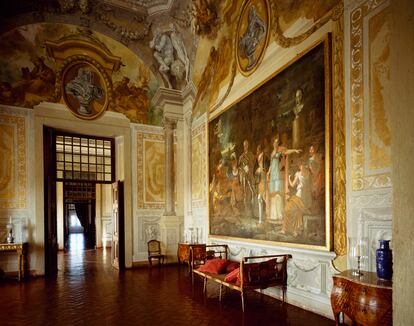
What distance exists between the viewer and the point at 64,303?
5.97 meters

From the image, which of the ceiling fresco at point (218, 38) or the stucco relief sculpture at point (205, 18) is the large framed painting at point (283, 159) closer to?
the ceiling fresco at point (218, 38)

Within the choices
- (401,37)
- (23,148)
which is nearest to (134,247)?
(23,148)

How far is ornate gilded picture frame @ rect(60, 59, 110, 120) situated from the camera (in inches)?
381

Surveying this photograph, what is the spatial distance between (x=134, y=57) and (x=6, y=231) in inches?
265

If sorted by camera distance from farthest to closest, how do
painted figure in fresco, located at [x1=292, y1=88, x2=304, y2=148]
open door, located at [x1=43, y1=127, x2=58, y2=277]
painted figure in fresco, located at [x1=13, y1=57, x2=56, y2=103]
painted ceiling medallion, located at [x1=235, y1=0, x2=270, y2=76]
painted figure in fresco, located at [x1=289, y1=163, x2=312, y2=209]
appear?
open door, located at [x1=43, y1=127, x2=58, y2=277]
painted figure in fresco, located at [x1=13, y1=57, x2=56, y2=103]
painted ceiling medallion, located at [x1=235, y1=0, x2=270, y2=76]
painted figure in fresco, located at [x1=292, y1=88, x2=304, y2=148]
painted figure in fresco, located at [x1=289, y1=163, x2=312, y2=209]

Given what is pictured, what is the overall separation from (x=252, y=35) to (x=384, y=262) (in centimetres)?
543

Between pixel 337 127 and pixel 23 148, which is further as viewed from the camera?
pixel 23 148

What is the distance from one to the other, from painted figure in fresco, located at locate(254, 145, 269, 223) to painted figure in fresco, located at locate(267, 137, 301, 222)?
0.18 m

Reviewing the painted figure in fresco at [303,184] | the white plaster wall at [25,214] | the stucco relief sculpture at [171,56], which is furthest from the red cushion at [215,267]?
the stucco relief sculpture at [171,56]

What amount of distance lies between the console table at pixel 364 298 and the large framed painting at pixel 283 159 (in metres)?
0.98

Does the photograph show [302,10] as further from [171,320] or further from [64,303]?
[64,303]

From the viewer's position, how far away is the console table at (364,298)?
316cm

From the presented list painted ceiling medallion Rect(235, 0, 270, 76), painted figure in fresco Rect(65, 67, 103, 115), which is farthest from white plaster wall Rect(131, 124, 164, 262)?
painted ceiling medallion Rect(235, 0, 270, 76)

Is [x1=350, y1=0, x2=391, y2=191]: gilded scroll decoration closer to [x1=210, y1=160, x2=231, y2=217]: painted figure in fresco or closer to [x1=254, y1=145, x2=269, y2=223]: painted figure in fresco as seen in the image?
[x1=254, y1=145, x2=269, y2=223]: painted figure in fresco
